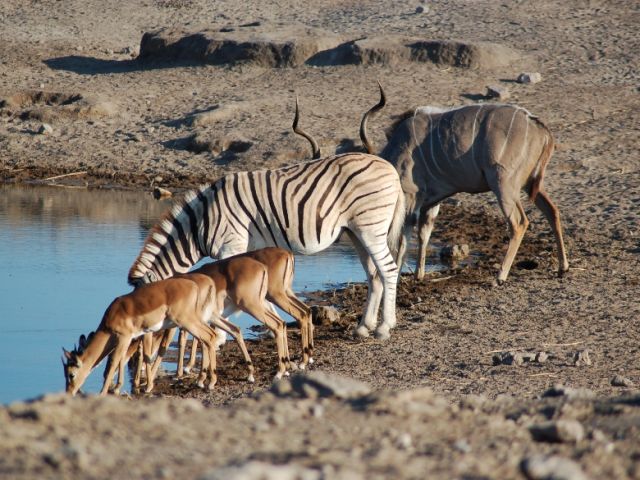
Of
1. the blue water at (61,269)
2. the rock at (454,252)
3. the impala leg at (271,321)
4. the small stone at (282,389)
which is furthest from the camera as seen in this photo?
the rock at (454,252)

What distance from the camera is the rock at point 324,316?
10633 millimetres

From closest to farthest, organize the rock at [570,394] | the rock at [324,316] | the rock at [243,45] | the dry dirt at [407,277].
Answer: the dry dirt at [407,277]
the rock at [570,394]
the rock at [324,316]
the rock at [243,45]

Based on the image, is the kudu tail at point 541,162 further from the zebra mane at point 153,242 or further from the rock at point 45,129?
the rock at point 45,129

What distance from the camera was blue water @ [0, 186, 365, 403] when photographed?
31.7 ft

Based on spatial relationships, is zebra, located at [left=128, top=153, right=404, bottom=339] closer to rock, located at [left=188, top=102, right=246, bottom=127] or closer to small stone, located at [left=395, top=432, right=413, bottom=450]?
small stone, located at [left=395, top=432, right=413, bottom=450]

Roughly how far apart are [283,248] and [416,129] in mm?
2958

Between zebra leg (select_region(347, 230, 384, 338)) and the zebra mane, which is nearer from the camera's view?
the zebra mane

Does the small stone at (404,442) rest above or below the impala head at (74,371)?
above

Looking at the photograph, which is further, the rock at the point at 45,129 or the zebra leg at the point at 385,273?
the rock at the point at 45,129

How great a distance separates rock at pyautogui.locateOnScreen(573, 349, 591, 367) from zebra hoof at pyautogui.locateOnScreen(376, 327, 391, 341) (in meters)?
1.74

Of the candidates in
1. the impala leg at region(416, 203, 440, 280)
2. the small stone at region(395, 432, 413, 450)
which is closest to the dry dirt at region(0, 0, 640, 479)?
the small stone at region(395, 432, 413, 450)

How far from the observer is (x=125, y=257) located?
1347 centimetres

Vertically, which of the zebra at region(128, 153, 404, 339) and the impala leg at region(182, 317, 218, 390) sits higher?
the zebra at region(128, 153, 404, 339)

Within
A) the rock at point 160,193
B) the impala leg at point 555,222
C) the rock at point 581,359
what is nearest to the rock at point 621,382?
the rock at point 581,359
